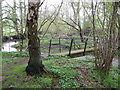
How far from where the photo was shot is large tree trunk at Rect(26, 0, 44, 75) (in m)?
3.23

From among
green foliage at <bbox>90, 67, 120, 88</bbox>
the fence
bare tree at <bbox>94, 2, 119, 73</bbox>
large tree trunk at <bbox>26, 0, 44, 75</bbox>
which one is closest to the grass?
green foliage at <bbox>90, 67, 120, 88</bbox>

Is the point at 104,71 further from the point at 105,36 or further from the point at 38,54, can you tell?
the point at 38,54

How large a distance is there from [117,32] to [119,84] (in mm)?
1812

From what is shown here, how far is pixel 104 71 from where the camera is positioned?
3.87 metres

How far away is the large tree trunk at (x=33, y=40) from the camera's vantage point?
323 centimetres

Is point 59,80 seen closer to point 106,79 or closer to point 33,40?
point 33,40

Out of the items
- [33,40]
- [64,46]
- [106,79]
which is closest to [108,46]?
[106,79]

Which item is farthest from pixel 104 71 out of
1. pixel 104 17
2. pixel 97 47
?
pixel 104 17

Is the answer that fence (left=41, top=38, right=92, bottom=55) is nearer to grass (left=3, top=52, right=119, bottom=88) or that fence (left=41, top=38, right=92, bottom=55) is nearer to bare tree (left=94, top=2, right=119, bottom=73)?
bare tree (left=94, top=2, right=119, bottom=73)

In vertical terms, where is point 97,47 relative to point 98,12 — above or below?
below

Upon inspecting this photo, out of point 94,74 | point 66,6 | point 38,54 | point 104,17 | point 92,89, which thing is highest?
point 66,6

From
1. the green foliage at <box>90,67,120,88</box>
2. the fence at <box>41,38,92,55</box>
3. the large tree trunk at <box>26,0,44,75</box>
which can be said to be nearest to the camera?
the large tree trunk at <box>26,0,44,75</box>

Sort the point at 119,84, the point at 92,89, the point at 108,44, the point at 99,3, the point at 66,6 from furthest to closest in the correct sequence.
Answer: the point at 66,6 → the point at 99,3 → the point at 108,44 → the point at 119,84 → the point at 92,89

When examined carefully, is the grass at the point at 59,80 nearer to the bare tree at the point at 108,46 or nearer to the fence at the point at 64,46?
the bare tree at the point at 108,46
